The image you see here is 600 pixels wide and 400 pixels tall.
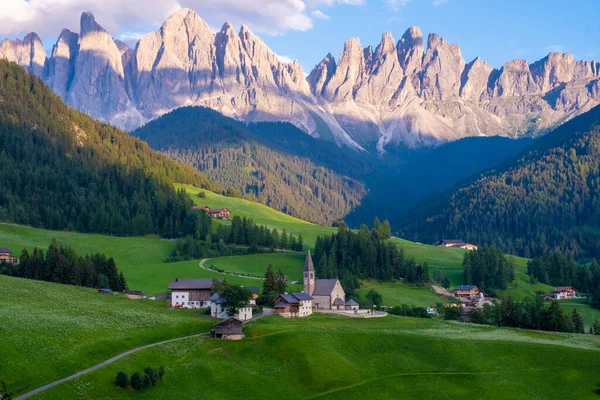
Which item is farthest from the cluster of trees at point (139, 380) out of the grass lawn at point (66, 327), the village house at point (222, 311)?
the village house at point (222, 311)

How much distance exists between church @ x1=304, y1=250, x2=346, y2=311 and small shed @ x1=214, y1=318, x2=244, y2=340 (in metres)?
41.7

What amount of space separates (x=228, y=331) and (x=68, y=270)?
1860 inches

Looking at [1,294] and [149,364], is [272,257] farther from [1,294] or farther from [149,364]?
[149,364]

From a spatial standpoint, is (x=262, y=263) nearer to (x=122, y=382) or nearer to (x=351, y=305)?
(x=351, y=305)

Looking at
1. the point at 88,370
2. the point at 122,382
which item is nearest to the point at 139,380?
the point at 122,382

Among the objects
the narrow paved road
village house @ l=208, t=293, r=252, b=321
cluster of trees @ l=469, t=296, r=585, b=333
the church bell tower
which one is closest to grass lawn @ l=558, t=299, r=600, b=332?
cluster of trees @ l=469, t=296, r=585, b=333

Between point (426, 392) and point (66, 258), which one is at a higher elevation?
point (66, 258)

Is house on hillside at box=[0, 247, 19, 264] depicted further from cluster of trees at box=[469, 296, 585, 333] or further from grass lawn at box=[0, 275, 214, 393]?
cluster of trees at box=[469, 296, 585, 333]

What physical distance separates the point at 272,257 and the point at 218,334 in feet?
320

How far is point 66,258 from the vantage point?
457ft

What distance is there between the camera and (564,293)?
179375mm

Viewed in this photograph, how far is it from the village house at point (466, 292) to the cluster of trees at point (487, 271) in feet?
21.2

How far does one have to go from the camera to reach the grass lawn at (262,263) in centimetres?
17440

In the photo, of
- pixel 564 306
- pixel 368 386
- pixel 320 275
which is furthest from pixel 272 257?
pixel 368 386
